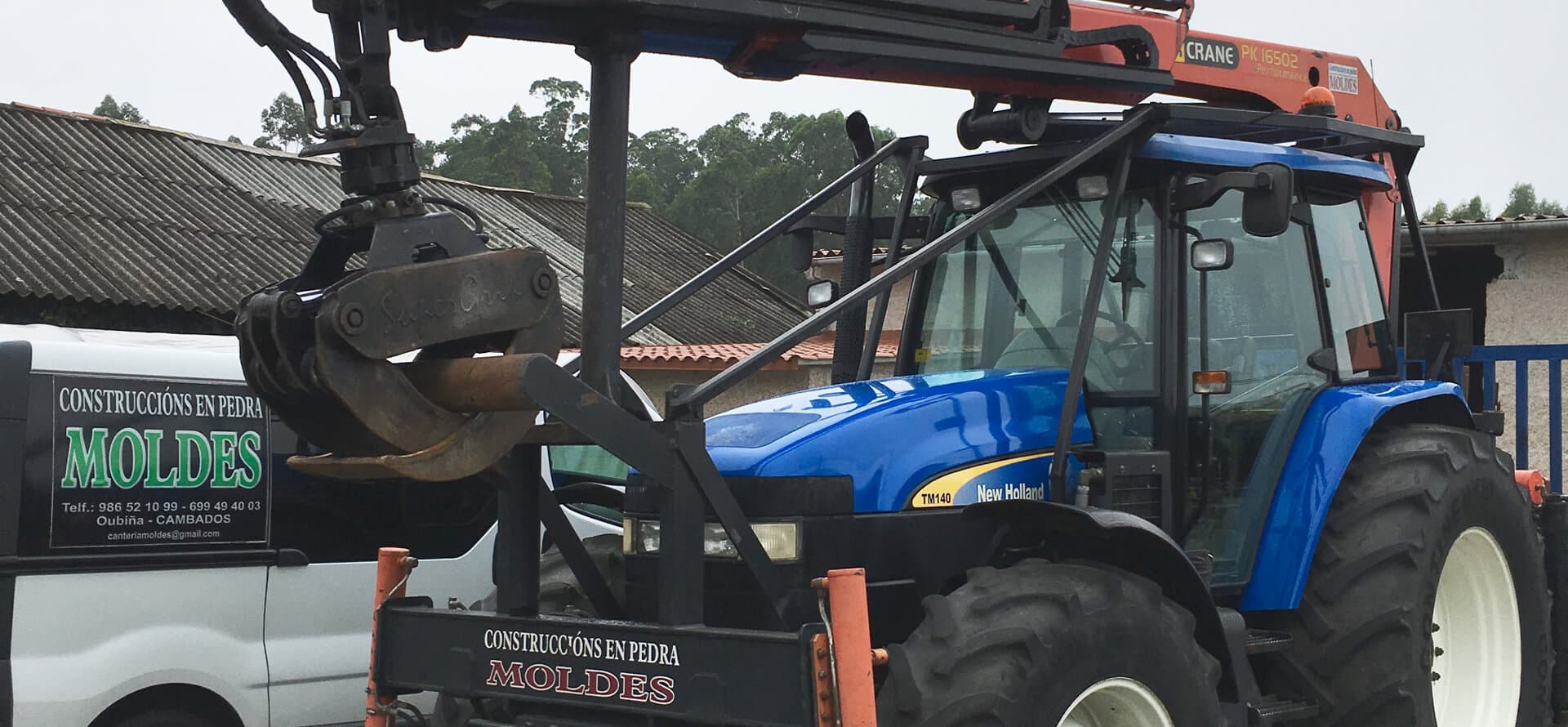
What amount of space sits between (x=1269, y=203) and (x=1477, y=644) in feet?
Result: 8.01

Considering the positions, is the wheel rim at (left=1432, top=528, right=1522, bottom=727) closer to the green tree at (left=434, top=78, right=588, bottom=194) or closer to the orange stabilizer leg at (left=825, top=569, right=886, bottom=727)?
the orange stabilizer leg at (left=825, top=569, right=886, bottom=727)

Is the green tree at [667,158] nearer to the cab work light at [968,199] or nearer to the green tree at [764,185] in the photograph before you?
the green tree at [764,185]

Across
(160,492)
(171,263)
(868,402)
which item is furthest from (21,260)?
(868,402)

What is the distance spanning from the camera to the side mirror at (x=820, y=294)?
644 cm

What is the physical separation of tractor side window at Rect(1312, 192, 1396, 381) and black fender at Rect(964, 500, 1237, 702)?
5.60 ft

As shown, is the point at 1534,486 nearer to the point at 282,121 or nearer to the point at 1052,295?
the point at 1052,295

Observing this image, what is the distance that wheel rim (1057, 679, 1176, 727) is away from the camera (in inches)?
187

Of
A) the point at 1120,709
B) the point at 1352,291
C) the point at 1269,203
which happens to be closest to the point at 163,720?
the point at 1120,709

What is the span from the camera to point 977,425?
17.2 feet

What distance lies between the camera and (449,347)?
4453 mm

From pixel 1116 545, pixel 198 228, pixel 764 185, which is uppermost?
pixel 764 185

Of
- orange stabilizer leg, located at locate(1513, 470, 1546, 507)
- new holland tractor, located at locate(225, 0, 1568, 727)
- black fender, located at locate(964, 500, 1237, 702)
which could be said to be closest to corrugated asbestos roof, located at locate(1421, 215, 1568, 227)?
orange stabilizer leg, located at locate(1513, 470, 1546, 507)

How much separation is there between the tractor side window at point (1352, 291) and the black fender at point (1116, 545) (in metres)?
1.71

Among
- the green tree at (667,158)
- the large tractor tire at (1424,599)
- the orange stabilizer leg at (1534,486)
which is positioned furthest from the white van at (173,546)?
the green tree at (667,158)
